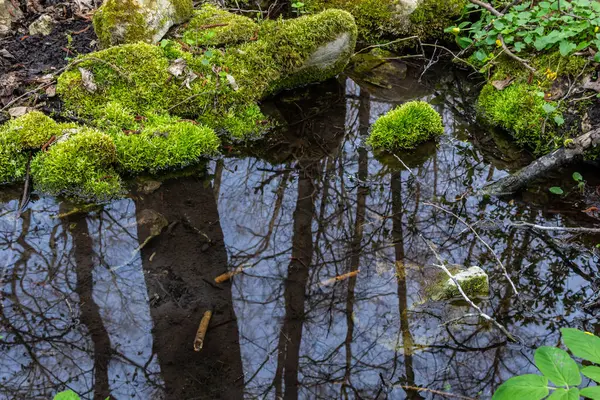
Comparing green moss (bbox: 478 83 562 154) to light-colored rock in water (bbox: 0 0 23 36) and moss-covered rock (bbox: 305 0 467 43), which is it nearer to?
moss-covered rock (bbox: 305 0 467 43)

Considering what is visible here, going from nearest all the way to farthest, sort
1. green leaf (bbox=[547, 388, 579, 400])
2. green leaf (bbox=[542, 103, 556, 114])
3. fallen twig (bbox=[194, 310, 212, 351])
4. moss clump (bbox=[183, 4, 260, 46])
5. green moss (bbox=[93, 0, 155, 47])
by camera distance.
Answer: green leaf (bbox=[547, 388, 579, 400]) < fallen twig (bbox=[194, 310, 212, 351]) < green leaf (bbox=[542, 103, 556, 114]) < green moss (bbox=[93, 0, 155, 47]) < moss clump (bbox=[183, 4, 260, 46])

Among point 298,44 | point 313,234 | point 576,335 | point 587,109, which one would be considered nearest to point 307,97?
point 298,44

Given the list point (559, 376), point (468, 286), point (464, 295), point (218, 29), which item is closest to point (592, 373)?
point (559, 376)

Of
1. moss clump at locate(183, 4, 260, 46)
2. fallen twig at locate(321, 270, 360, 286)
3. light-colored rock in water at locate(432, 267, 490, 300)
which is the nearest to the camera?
light-colored rock in water at locate(432, 267, 490, 300)

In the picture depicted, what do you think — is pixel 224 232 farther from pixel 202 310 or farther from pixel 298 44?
pixel 298 44

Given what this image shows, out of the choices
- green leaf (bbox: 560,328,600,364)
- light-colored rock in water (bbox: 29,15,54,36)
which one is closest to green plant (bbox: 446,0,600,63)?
green leaf (bbox: 560,328,600,364)

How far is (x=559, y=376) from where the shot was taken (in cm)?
173

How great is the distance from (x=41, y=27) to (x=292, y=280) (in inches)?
208

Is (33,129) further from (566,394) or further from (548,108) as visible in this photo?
(548,108)

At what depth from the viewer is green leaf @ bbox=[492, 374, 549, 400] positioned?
5.66ft

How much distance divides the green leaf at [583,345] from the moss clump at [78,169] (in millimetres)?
4058

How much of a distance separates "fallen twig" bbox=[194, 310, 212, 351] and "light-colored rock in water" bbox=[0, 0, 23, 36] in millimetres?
5301

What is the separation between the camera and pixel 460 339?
138 inches

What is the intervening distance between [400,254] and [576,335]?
2320mm
